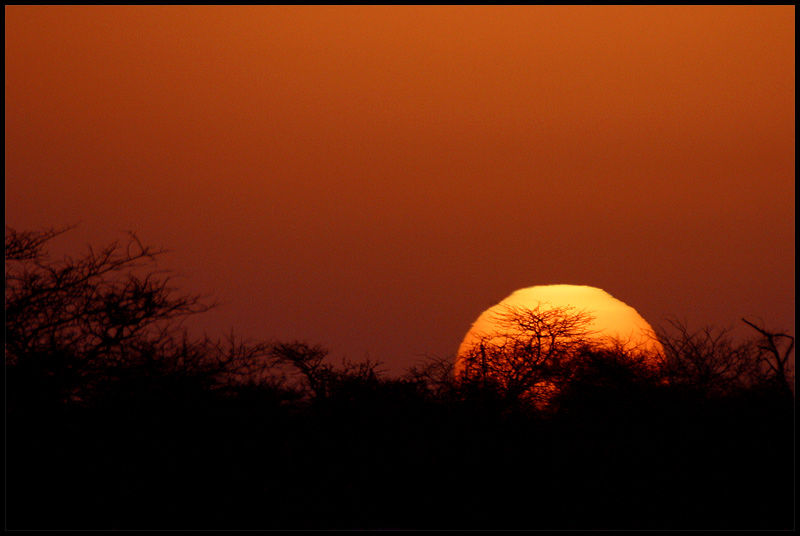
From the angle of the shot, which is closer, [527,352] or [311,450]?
[311,450]

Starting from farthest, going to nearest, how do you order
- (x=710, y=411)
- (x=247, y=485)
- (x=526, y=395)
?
(x=526, y=395) < (x=710, y=411) < (x=247, y=485)

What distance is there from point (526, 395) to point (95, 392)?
313 inches

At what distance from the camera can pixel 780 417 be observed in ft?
42.9

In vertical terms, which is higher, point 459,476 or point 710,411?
point 710,411

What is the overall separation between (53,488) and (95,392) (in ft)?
4.71

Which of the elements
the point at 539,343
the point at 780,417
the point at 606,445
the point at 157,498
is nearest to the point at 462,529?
the point at 606,445

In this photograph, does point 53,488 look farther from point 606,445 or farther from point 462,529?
point 606,445

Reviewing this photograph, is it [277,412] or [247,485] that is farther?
[277,412]

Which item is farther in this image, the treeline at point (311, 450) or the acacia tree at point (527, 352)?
the acacia tree at point (527, 352)

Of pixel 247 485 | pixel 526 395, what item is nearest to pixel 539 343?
pixel 526 395

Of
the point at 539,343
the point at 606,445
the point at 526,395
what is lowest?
the point at 606,445

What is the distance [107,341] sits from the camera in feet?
41.8

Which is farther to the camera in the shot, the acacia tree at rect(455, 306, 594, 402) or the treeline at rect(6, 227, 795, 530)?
the acacia tree at rect(455, 306, 594, 402)

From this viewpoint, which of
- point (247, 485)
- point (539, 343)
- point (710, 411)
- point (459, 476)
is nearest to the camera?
point (247, 485)
